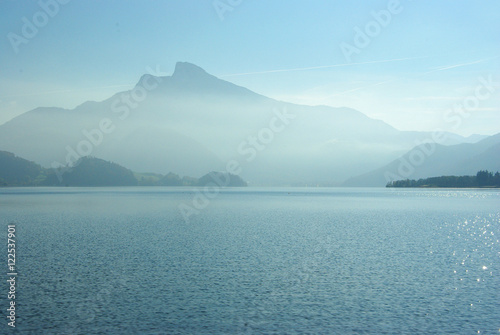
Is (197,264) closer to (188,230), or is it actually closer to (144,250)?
(144,250)

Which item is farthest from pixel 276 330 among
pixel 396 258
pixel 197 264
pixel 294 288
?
pixel 396 258

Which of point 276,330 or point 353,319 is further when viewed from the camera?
point 353,319

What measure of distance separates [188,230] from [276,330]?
49.1 meters

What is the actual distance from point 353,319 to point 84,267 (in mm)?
25498

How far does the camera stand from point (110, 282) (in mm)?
34031

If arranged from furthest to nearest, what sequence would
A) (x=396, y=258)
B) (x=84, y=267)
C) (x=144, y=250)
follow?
(x=144, y=250) → (x=396, y=258) → (x=84, y=267)

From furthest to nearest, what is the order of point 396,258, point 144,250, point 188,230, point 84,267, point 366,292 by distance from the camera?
1. point 188,230
2. point 144,250
3. point 396,258
4. point 84,267
5. point 366,292

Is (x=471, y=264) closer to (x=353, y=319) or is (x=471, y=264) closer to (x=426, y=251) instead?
(x=426, y=251)

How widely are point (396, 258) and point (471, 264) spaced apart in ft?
23.4

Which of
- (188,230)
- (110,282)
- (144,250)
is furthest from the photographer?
(188,230)

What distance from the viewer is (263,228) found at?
7456cm

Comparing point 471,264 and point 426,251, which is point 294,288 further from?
point 426,251

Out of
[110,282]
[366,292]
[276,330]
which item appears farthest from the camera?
[110,282]

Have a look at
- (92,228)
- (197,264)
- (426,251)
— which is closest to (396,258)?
(426,251)
